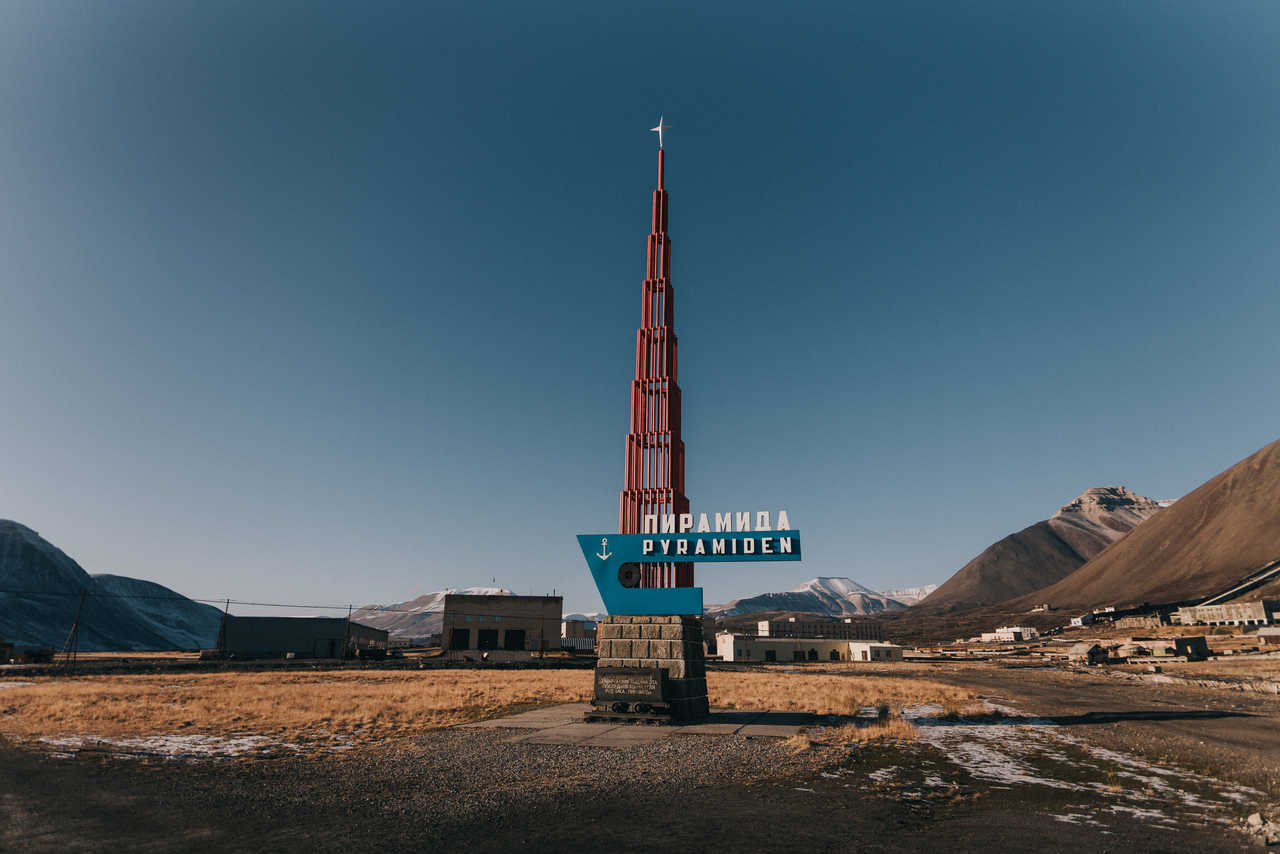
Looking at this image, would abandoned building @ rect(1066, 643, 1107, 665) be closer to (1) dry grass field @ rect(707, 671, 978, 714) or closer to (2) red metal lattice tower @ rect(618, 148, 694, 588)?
(1) dry grass field @ rect(707, 671, 978, 714)

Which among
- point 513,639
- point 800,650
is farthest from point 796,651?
point 513,639

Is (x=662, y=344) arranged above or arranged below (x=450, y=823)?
above

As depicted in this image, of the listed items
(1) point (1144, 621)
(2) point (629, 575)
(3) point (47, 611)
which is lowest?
(1) point (1144, 621)

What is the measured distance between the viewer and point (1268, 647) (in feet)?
291

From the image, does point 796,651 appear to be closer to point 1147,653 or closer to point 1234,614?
point 1147,653

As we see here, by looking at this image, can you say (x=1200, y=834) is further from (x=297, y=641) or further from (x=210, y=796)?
(x=297, y=641)

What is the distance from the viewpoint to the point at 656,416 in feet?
116

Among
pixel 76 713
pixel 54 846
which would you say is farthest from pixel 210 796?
pixel 76 713

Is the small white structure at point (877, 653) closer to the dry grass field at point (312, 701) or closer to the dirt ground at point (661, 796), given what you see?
the dry grass field at point (312, 701)

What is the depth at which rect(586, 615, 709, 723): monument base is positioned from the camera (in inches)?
1013

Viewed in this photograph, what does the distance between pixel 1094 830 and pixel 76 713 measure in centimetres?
3787

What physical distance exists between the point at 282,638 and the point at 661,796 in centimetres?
10013

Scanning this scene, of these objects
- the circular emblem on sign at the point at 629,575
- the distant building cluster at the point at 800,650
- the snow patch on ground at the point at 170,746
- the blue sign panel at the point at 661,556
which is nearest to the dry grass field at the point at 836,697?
the blue sign panel at the point at 661,556

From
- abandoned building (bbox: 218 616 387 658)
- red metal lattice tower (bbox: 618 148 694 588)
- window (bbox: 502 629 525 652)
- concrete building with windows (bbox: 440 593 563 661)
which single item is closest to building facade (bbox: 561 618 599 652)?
concrete building with windows (bbox: 440 593 563 661)
